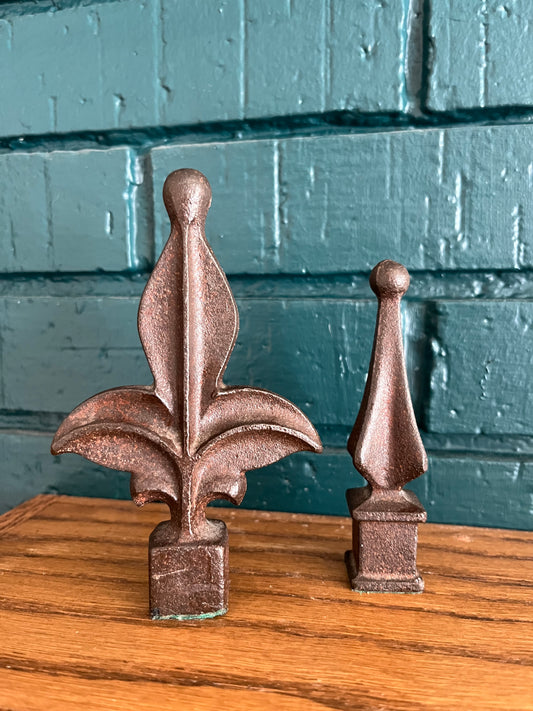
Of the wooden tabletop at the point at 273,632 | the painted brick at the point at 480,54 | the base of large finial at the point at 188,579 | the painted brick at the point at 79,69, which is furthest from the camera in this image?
the painted brick at the point at 79,69

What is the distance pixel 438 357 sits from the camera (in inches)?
30.1

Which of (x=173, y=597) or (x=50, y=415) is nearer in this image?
(x=173, y=597)

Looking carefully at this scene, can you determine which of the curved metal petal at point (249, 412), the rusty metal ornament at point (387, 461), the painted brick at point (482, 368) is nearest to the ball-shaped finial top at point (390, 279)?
the rusty metal ornament at point (387, 461)

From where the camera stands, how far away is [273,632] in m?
0.47

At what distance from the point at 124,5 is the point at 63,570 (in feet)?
2.60

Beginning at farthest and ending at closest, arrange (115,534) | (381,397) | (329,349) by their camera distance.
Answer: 1. (329,349)
2. (115,534)
3. (381,397)

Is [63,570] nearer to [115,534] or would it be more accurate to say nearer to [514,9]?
[115,534]

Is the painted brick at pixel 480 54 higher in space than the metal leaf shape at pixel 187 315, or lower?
higher

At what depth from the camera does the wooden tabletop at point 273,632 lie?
40 centimetres

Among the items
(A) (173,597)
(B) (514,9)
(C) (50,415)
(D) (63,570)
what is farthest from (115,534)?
(B) (514,9)

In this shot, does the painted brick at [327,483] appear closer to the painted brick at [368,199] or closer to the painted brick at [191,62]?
the painted brick at [368,199]

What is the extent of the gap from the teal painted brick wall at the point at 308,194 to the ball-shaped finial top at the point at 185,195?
309 millimetres

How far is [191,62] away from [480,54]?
41 cm

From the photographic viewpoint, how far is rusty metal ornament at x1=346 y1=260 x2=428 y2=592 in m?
0.54
